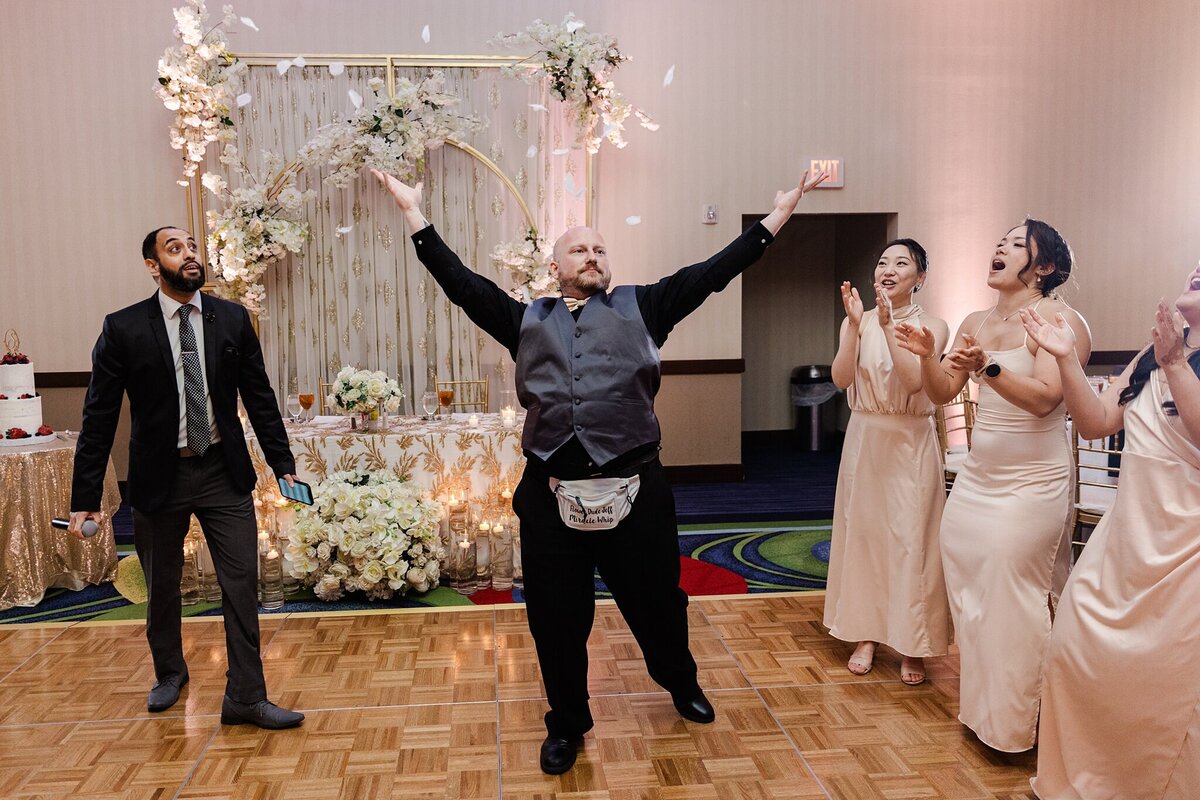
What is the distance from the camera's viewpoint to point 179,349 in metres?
3.20

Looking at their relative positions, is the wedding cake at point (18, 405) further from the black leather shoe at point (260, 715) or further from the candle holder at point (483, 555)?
the black leather shoe at point (260, 715)

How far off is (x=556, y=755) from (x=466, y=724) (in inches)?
18.3

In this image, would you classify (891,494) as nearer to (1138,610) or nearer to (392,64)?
(1138,610)

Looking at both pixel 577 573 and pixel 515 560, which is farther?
→ pixel 515 560

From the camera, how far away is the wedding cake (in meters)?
5.10

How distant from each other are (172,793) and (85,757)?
18.1 inches

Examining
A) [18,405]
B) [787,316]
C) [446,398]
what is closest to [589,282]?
[446,398]

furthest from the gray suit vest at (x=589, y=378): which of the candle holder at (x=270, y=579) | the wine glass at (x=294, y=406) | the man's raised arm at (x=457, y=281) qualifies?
the wine glass at (x=294, y=406)

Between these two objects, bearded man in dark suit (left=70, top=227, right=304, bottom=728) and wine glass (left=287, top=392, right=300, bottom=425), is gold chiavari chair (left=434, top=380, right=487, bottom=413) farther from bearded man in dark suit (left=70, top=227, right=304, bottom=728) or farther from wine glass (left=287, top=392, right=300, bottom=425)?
bearded man in dark suit (left=70, top=227, right=304, bottom=728)

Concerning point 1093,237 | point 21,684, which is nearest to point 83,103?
point 21,684

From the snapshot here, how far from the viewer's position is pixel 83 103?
686 centimetres

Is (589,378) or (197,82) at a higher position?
(197,82)

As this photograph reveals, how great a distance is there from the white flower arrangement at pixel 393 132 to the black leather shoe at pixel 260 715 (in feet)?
13.7

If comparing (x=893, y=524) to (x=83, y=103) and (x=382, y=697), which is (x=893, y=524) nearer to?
(x=382, y=697)
